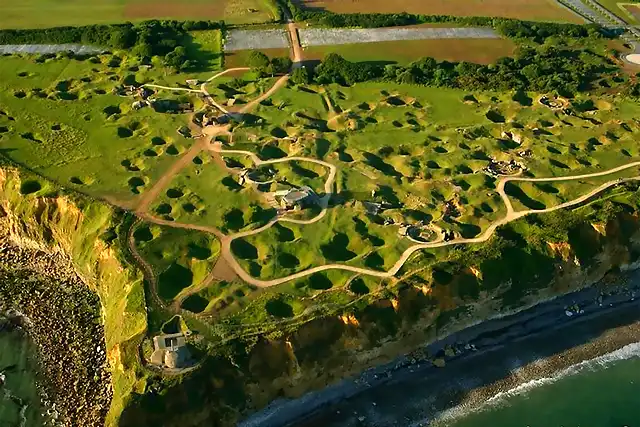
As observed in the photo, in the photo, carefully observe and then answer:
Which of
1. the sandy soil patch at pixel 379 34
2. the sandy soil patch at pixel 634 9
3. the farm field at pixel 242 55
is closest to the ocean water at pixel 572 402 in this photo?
the farm field at pixel 242 55

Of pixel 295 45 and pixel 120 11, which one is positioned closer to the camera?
pixel 295 45

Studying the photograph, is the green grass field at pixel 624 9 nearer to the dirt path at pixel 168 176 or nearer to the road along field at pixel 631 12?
the road along field at pixel 631 12

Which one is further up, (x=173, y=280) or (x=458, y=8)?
(x=458, y=8)

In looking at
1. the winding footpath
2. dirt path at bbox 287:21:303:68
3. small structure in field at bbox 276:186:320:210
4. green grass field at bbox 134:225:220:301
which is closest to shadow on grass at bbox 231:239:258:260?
the winding footpath

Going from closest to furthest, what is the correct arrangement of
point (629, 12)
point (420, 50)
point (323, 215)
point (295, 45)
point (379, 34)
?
1. point (323, 215)
2. point (295, 45)
3. point (420, 50)
4. point (379, 34)
5. point (629, 12)

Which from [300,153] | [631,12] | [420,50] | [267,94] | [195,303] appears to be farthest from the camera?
[631,12]

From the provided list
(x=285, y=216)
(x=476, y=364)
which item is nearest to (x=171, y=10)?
(x=285, y=216)

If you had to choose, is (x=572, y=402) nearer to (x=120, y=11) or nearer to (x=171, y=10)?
(x=171, y=10)
